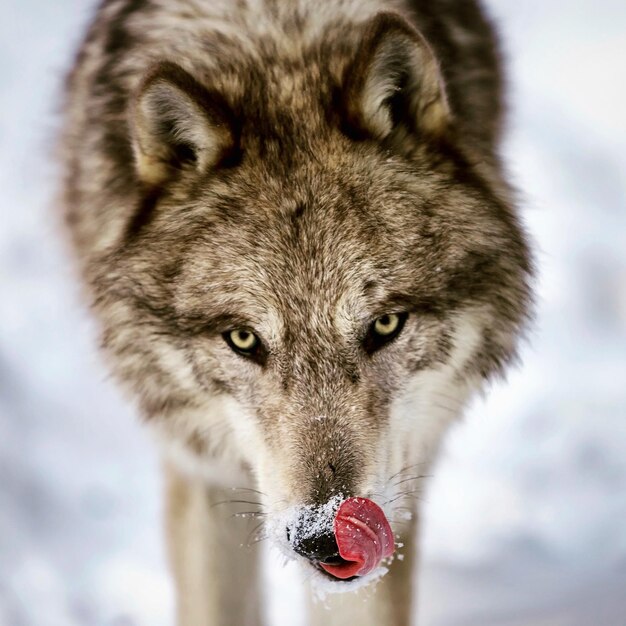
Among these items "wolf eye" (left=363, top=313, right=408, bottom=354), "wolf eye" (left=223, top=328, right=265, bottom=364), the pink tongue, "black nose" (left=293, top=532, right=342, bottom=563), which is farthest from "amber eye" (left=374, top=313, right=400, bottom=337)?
"black nose" (left=293, top=532, right=342, bottom=563)

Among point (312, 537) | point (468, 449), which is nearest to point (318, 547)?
point (312, 537)

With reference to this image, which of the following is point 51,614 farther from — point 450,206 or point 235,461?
point 450,206

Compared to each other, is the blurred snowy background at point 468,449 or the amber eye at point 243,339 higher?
the amber eye at point 243,339

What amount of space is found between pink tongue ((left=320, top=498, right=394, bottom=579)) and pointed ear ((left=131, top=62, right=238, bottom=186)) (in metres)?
1.11

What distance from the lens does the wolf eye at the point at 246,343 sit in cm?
255

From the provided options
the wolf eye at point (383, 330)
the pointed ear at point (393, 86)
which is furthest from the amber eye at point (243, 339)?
the pointed ear at point (393, 86)

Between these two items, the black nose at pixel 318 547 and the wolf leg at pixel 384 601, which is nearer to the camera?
the black nose at pixel 318 547

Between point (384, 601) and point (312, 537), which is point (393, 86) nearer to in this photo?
point (312, 537)

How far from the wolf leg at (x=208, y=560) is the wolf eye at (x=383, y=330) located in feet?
4.19

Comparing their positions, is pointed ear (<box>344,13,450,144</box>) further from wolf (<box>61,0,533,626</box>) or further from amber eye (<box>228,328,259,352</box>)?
amber eye (<box>228,328,259,352</box>)

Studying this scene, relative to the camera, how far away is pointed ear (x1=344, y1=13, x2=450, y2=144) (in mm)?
2469

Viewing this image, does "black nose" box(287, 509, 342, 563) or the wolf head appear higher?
the wolf head

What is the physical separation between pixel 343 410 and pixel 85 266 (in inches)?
48.1

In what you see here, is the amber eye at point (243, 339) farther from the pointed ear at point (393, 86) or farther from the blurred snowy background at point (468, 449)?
the blurred snowy background at point (468, 449)
